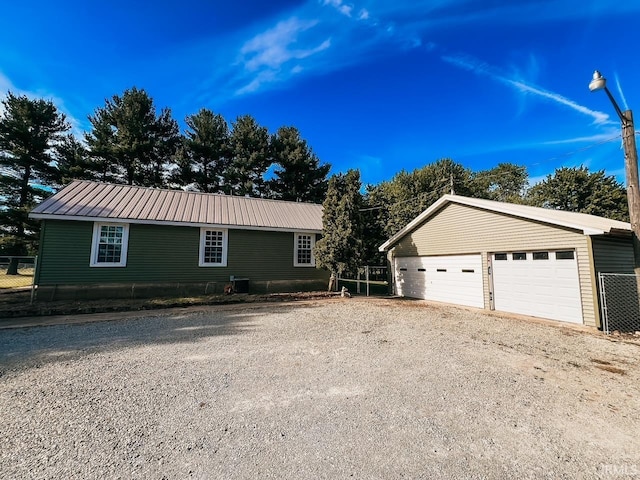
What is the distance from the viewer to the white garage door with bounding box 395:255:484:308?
10492 millimetres

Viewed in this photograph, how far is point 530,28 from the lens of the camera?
9.43 m

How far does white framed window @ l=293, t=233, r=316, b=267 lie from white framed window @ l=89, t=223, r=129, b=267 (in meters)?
7.15

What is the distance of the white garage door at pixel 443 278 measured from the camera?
10492 millimetres

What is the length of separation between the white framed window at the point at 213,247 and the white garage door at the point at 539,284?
429 inches

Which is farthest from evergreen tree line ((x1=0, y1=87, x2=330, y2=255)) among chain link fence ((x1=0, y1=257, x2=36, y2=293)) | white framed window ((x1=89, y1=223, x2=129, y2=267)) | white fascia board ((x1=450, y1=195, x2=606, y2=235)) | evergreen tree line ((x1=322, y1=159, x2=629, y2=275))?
white fascia board ((x1=450, y1=195, x2=606, y2=235))

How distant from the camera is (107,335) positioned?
21.1ft

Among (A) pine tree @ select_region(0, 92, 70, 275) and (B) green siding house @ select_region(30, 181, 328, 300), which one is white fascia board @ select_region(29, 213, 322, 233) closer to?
(B) green siding house @ select_region(30, 181, 328, 300)

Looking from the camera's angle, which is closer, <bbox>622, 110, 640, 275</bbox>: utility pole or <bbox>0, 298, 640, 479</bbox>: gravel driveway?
<bbox>0, 298, 640, 479</bbox>: gravel driveway

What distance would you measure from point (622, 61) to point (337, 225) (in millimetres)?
10570

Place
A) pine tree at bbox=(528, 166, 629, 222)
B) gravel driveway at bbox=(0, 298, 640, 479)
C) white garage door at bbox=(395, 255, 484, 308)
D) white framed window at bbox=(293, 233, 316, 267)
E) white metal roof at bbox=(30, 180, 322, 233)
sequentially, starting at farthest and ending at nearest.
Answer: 1. pine tree at bbox=(528, 166, 629, 222)
2. white framed window at bbox=(293, 233, 316, 267)
3. white metal roof at bbox=(30, 180, 322, 233)
4. white garage door at bbox=(395, 255, 484, 308)
5. gravel driveway at bbox=(0, 298, 640, 479)

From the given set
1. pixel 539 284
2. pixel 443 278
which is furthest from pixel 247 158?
pixel 539 284

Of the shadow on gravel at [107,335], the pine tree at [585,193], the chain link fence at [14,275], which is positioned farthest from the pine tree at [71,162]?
the pine tree at [585,193]

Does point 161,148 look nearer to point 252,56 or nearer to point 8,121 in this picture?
point 8,121

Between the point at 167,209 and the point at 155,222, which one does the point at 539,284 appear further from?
the point at 167,209
